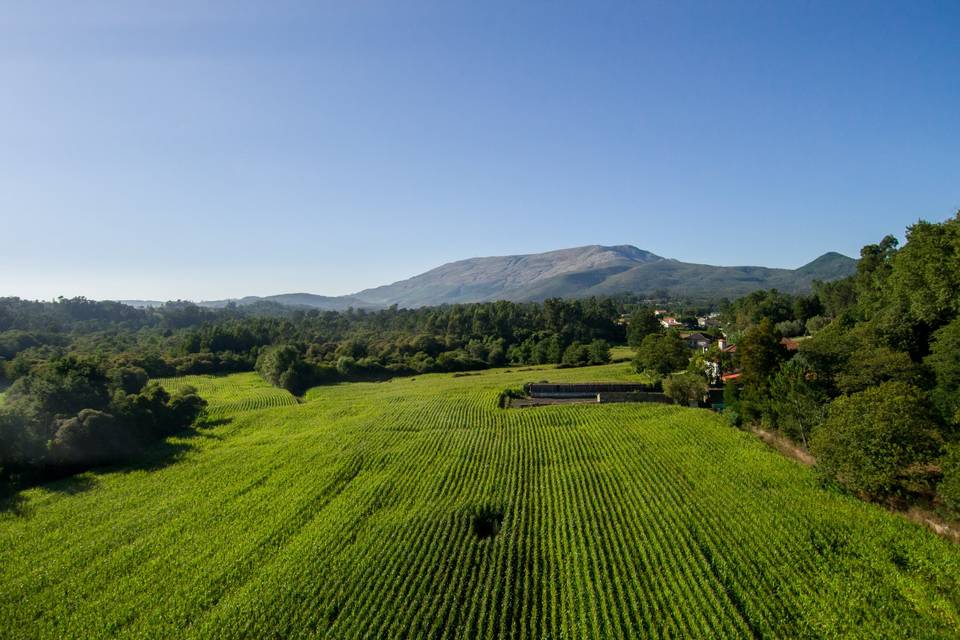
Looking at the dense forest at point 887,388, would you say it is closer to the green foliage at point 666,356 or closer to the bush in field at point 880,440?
the bush in field at point 880,440

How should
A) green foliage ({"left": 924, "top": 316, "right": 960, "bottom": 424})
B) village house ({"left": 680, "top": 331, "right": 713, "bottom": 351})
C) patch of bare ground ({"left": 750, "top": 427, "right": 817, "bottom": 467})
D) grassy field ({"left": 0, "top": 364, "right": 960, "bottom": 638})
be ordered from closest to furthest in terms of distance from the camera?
grassy field ({"left": 0, "top": 364, "right": 960, "bottom": 638})
green foliage ({"left": 924, "top": 316, "right": 960, "bottom": 424})
patch of bare ground ({"left": 750, "top": 427, "right": 817, "bottom": 467})
village house ({"left": 680, "top": 331, "right": 713, "bottom": 351})

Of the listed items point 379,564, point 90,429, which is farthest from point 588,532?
point 90,429

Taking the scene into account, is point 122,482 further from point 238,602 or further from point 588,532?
point 588,532

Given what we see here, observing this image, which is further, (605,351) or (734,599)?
(605,351)

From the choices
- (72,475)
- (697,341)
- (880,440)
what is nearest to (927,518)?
(880,440)

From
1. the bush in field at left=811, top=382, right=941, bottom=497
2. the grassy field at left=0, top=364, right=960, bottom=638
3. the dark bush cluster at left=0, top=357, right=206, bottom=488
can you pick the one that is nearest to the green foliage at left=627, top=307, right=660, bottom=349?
the grassy field at left=0, top=364, right=960, bottom=638

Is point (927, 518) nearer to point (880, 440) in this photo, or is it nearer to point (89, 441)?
point (880, 440)

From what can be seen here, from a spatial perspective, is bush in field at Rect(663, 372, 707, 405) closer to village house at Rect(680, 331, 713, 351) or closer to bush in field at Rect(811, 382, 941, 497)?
bush in field at Rect(811, 382, 941, 497)

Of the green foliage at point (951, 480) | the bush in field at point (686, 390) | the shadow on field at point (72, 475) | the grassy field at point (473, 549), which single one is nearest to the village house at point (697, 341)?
the bush in field at point (686, 390)
